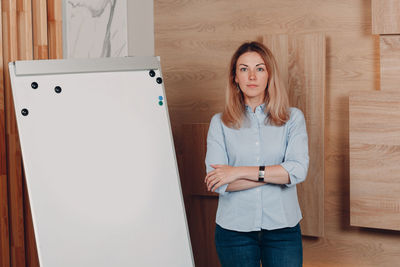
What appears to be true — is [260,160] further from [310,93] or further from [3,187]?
[3,187]

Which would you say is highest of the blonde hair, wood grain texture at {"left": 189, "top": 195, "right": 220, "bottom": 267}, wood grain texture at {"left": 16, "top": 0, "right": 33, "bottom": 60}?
wood grain texture at {"left": 16, "top": 0, "right": 33, "bottom": 60}

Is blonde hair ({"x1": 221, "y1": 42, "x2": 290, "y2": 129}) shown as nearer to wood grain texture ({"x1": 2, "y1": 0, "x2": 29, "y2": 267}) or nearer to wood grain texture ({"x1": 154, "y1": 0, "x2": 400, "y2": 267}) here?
wood grain texture ({"x1": 154, "y1": 0, "x2": 400, "y2": 267})

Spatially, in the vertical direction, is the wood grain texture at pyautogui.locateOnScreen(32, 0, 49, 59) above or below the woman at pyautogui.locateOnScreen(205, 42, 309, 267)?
above

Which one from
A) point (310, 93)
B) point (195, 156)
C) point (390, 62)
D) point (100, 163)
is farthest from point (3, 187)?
point (390, 62)

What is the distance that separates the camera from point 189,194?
296cm

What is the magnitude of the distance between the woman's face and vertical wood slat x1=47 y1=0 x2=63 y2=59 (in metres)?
0.93

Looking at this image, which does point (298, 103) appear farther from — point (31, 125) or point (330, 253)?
point (31, 125)

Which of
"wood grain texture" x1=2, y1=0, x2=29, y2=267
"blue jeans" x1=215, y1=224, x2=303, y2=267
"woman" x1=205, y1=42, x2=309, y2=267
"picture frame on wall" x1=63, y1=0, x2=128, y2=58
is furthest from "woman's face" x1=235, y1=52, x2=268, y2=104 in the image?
"wood grain texture" x1=2, y1=0, x2=29, y2=267

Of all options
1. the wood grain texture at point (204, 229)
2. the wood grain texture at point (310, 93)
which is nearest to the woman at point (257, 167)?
the wood grain texture at point (310, 93)

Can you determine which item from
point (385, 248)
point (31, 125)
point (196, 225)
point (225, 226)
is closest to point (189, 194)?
point (196, 225)

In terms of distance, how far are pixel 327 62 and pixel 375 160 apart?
587 millimetres

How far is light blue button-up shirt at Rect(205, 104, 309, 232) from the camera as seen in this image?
6.67ft

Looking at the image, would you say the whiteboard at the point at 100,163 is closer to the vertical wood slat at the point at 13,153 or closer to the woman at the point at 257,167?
the woman at the point at 257,167

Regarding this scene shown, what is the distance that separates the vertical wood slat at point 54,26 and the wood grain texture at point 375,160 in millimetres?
1521
